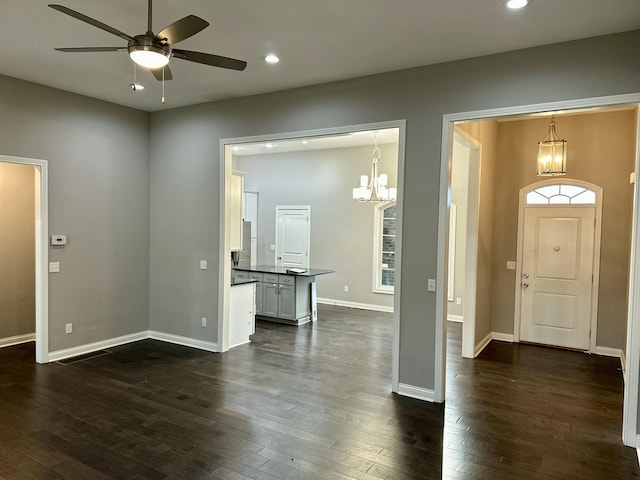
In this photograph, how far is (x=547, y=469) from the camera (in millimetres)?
2908

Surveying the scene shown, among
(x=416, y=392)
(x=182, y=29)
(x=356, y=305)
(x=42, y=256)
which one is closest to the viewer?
(x=182, y=29)

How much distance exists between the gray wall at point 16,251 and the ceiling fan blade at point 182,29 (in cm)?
429

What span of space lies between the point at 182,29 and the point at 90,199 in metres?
3.67

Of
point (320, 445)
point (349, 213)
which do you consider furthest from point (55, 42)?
point (349, 213)

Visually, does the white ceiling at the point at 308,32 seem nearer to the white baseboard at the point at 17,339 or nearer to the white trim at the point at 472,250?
the white trim at the point at 472,250

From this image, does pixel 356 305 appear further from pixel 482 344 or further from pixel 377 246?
pixel 482 344

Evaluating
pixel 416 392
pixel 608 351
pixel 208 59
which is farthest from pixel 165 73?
pixel 608 351

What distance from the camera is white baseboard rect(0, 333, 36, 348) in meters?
5.49

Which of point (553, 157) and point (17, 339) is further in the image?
point (17, 339)

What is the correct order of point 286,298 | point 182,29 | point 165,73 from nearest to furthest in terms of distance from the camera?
point 182,29
point 165,73
point 286,298

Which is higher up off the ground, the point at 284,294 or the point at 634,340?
the point at 634,340

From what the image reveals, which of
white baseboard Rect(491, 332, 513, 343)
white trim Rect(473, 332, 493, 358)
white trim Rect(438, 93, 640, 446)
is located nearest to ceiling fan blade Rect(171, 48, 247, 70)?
white trim Rect(438, 93, 640, 446)

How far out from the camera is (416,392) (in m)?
4.07

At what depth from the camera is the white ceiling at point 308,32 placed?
2.92 metres
